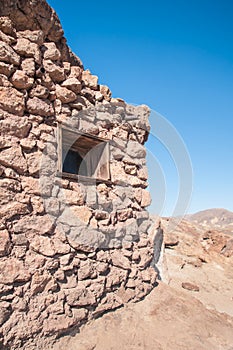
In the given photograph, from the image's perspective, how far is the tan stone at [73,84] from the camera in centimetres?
315

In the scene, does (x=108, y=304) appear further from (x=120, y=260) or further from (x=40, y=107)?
(x=40, y=107)

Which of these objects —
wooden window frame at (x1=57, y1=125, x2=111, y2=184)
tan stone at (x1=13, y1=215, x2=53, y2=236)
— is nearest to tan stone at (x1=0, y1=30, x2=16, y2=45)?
wooden window frame at (x1=57, y1=125, x2=111, y2=184)

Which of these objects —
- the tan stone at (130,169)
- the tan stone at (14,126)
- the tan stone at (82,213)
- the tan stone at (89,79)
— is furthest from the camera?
the tan stone at (130,169)

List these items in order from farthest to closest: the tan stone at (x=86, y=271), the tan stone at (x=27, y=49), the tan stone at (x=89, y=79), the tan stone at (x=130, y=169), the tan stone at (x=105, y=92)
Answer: the tan stone at (x=130, y=169), the tan stone at (x=105, y=92), the tan stone at (x=89, y=79), the tan stone at (x=86, y=271), the tan stone at (x=27, y=49)

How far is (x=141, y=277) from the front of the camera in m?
3.59

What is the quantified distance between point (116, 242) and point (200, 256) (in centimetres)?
615

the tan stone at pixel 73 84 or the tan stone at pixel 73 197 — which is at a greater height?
the tan stone at pixel 73 84

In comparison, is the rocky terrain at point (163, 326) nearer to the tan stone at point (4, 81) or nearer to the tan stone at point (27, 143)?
the tan stone at point (27, 143)

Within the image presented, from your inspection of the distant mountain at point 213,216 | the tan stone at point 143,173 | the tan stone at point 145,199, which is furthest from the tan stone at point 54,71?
the distant mountain at point 213,216

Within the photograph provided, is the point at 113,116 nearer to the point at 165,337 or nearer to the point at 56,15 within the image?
the point at 56,15

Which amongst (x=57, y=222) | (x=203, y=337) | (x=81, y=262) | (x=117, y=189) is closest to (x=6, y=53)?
(x=57, y=222)

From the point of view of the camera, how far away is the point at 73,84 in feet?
10.4

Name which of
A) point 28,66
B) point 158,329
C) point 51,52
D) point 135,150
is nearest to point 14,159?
point 28,66

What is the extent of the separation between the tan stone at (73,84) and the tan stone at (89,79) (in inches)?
11.4
